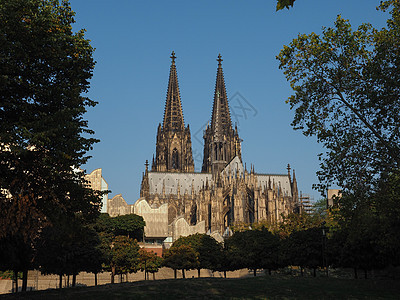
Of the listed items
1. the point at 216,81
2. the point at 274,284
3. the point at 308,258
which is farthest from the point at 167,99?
the point at 274,284

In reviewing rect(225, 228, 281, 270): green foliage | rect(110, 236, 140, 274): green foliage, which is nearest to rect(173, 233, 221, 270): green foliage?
rect(225, 228, 281, 270): green foliage

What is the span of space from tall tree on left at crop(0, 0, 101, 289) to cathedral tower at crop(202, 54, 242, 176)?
113 metres

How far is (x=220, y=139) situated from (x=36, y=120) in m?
121

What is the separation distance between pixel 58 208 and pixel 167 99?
13259cm

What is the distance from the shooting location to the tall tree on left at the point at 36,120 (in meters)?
18.8

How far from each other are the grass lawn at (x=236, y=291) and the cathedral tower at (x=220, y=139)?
340ft

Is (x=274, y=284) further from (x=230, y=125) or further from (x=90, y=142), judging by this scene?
(x=230, y=125)

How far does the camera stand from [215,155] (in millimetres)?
139500

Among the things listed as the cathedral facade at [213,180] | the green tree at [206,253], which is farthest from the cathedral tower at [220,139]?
the green tree at [206,253]

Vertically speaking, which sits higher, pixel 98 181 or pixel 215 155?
pixel 215 155

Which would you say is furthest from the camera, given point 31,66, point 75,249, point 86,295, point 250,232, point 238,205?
point 238,205

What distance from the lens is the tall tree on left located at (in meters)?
18.8

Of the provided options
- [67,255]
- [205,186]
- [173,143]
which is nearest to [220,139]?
[173,143]

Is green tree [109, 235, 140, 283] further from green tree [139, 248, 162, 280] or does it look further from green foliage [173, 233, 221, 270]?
green foliage [173, 233, 221, 270]
